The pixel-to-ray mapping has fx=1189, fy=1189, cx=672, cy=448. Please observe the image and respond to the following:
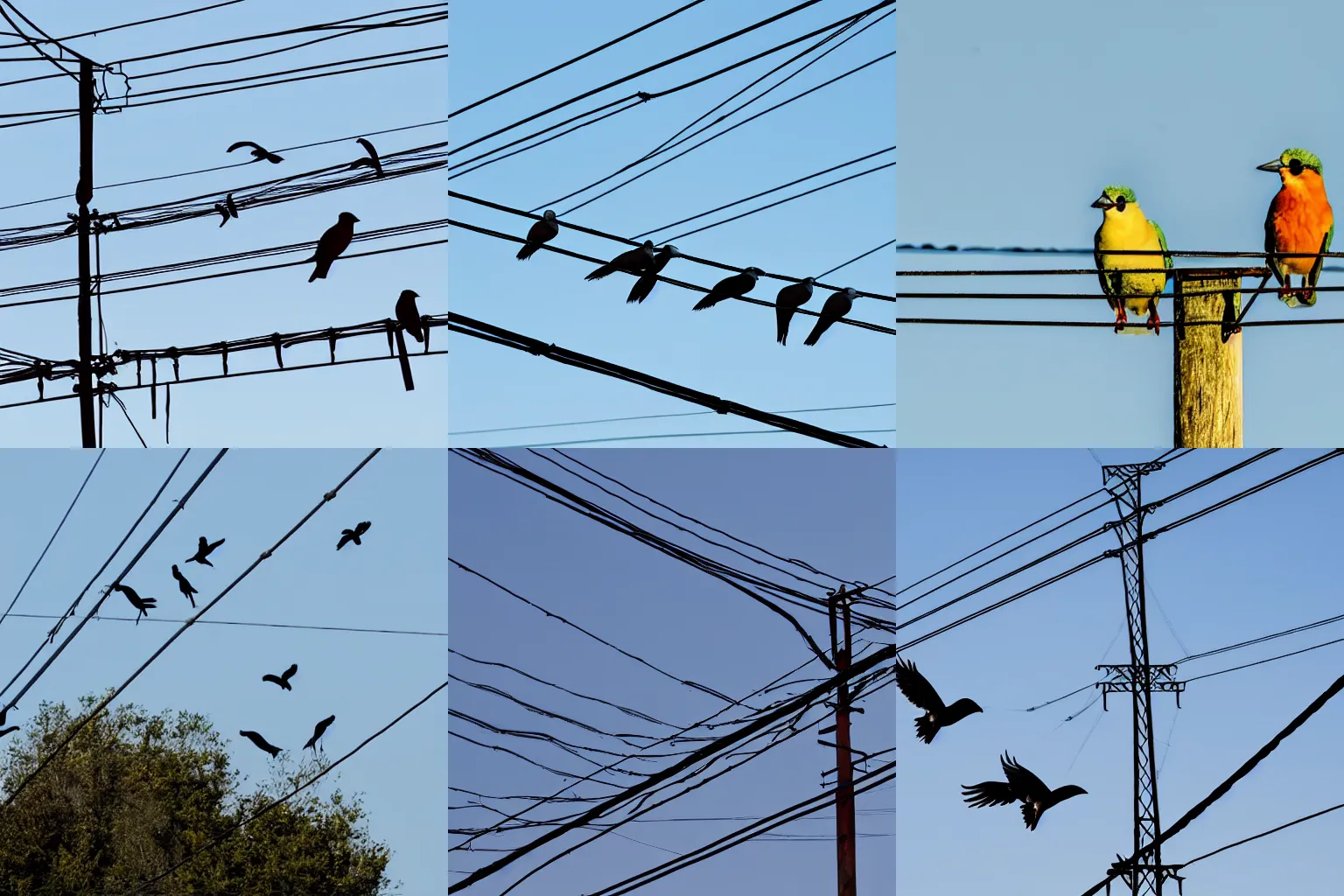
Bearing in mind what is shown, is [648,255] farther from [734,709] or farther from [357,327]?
[734,709]

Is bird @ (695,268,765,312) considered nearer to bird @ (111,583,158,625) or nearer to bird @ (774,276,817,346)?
bird @ (774,276,817,346)

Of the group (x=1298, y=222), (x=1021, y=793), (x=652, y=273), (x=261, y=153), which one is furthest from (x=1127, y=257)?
(x=261, y=153)

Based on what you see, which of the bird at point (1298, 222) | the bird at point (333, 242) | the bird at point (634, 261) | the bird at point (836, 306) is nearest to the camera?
the bird at point (1298, 222)

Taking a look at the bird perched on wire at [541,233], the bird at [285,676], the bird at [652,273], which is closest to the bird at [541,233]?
the bird perched on wire at [541,233]

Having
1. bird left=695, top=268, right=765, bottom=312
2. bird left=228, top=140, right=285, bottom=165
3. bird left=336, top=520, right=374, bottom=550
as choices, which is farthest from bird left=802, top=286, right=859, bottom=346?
bird left=228, top=140, right=285, bottom=165

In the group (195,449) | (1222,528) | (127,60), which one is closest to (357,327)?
(195,449)

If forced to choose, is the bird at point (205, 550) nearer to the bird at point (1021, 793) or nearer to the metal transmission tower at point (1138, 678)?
the bird at point (1021, 793)
